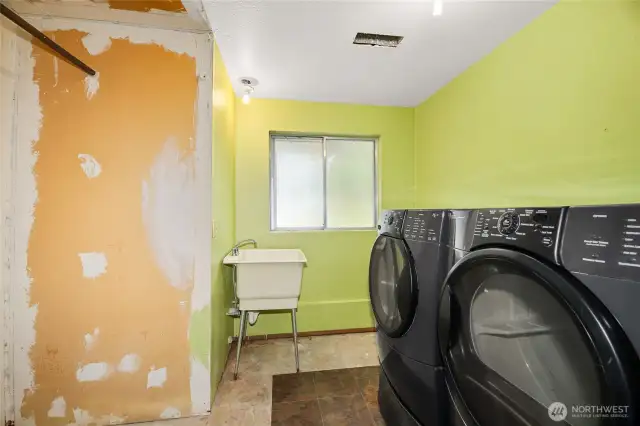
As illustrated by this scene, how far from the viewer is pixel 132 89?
1529 millimetres

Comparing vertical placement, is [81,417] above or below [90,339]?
below

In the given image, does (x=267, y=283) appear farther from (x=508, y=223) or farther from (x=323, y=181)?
(x=508, y=223)

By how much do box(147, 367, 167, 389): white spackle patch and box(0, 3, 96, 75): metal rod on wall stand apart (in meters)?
1.70

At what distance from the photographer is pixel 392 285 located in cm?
137

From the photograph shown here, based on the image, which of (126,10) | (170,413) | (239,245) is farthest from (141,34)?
(170,413)

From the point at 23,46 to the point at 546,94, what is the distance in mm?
2819

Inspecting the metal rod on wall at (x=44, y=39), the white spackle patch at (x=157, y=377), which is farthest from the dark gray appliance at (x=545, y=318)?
the metal rod on wall at (x=44, y=39)

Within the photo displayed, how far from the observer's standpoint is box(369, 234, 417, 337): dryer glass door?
1.21 metres

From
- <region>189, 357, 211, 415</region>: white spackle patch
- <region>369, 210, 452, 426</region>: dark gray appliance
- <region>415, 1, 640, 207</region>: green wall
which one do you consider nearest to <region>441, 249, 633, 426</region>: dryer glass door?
<region>369, 210, 452, 426</region>: dark gray appliance

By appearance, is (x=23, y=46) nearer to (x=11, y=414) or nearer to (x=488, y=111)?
(x=11, y=414)

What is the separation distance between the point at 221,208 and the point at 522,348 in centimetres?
179

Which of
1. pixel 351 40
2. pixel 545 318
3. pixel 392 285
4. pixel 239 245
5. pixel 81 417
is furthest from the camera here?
pixel 239 245

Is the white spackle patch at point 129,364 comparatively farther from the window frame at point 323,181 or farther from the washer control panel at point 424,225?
the washer control panel at point 424,225

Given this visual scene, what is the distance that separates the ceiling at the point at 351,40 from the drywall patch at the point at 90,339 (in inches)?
73.3
